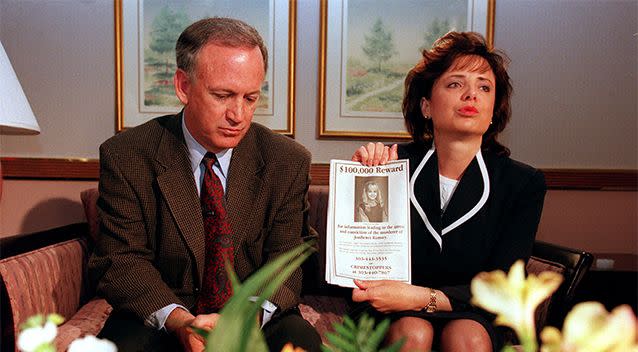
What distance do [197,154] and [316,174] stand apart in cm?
99

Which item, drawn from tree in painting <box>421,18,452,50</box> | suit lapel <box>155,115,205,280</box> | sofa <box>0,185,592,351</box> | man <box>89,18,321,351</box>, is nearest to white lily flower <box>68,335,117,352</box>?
man <box>89,18,321,351</box>

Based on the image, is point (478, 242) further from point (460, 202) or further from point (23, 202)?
point (23, 202)

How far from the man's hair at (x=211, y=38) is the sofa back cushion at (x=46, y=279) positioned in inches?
31.4

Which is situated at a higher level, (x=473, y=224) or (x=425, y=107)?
(x=425, y=107)

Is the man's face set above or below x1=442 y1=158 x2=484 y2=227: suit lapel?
above

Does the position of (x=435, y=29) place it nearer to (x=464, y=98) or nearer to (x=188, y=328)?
(x=464, y=98)

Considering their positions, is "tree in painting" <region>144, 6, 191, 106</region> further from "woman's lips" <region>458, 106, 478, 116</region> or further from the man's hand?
"woman's lips" <region>458, 106, 478, 116</region>

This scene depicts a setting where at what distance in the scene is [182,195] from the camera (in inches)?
64.9

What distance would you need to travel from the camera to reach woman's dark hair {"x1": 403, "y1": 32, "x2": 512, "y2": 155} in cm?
172

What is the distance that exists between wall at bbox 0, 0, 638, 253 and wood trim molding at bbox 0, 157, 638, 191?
40 millimetres

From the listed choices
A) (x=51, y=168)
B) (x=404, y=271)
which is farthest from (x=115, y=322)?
(x=51, y=168)

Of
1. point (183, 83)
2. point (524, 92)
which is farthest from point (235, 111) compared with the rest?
point (524, 92)

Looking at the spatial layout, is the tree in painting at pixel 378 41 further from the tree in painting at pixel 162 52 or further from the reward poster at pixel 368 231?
the reward poster at pixel 368 231

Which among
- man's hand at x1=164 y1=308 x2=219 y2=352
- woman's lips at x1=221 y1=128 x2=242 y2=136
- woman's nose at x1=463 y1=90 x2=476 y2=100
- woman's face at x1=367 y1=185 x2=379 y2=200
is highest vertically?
woman's nose at x1=463 y1=90 x2=476 y2=100
